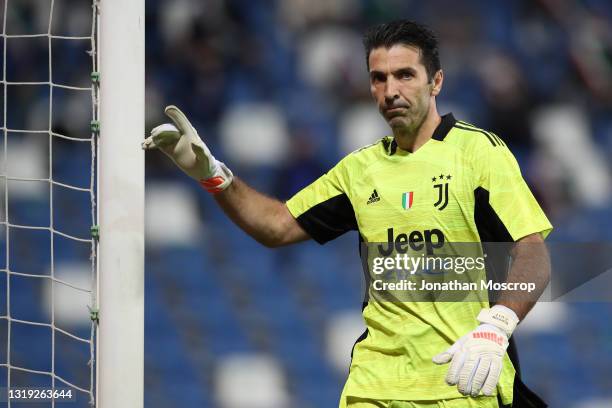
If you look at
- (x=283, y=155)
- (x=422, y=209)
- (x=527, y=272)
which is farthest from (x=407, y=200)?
(x=283, y=155)

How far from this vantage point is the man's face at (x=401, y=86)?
292 cm

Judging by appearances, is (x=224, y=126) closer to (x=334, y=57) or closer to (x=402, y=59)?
(x=334, y=57)

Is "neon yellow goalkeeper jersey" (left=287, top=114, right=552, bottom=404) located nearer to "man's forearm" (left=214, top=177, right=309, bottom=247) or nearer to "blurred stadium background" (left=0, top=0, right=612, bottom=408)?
"man's forearm" (left=214, top=177, right=309, bottom=247)

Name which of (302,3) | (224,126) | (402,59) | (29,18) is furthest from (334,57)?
(402,59)

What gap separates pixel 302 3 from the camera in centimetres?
802

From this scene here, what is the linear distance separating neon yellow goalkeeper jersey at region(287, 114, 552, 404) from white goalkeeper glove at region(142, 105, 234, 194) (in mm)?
430

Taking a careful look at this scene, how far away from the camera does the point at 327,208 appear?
10.4 feet

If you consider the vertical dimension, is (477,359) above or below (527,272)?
below

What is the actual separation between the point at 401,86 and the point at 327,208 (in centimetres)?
46

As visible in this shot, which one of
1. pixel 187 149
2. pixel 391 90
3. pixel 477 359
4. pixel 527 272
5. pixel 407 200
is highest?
pixel 391 90

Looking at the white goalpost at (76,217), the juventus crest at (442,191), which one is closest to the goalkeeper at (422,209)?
the juventus crest at (442,191)

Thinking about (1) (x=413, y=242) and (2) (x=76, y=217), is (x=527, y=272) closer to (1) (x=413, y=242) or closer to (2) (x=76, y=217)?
(1) (x=413, y=242)

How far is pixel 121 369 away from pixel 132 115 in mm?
700

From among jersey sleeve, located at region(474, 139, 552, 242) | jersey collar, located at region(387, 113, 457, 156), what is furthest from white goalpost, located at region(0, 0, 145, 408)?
jersey sleeve, located at region(474, 139, 552, 242)
